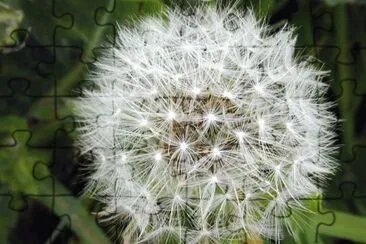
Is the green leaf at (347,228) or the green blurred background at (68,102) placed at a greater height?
the green blurred background at (68,102)

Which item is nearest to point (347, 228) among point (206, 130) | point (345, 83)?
point (345, 83)

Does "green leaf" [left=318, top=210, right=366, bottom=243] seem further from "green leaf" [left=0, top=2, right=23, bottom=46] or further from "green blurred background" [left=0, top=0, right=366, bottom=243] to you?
"green leaf" [left=0, top=2, right=23, bottom=46]

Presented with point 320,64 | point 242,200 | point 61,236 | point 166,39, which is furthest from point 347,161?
point 61,236

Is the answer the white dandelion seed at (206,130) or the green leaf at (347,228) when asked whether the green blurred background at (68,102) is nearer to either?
the green leaf at (347,228)

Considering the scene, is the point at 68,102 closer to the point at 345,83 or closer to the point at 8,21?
the point at 8,21

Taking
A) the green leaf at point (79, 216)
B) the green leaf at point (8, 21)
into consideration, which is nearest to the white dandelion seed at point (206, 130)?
the green leaf at point (79, 216)

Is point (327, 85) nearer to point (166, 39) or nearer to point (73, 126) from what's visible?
point (166, 39)

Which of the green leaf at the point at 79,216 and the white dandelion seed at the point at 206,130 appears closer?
the white dandelion seed at the point at 206,130

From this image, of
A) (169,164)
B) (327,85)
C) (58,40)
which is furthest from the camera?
(58,40)
